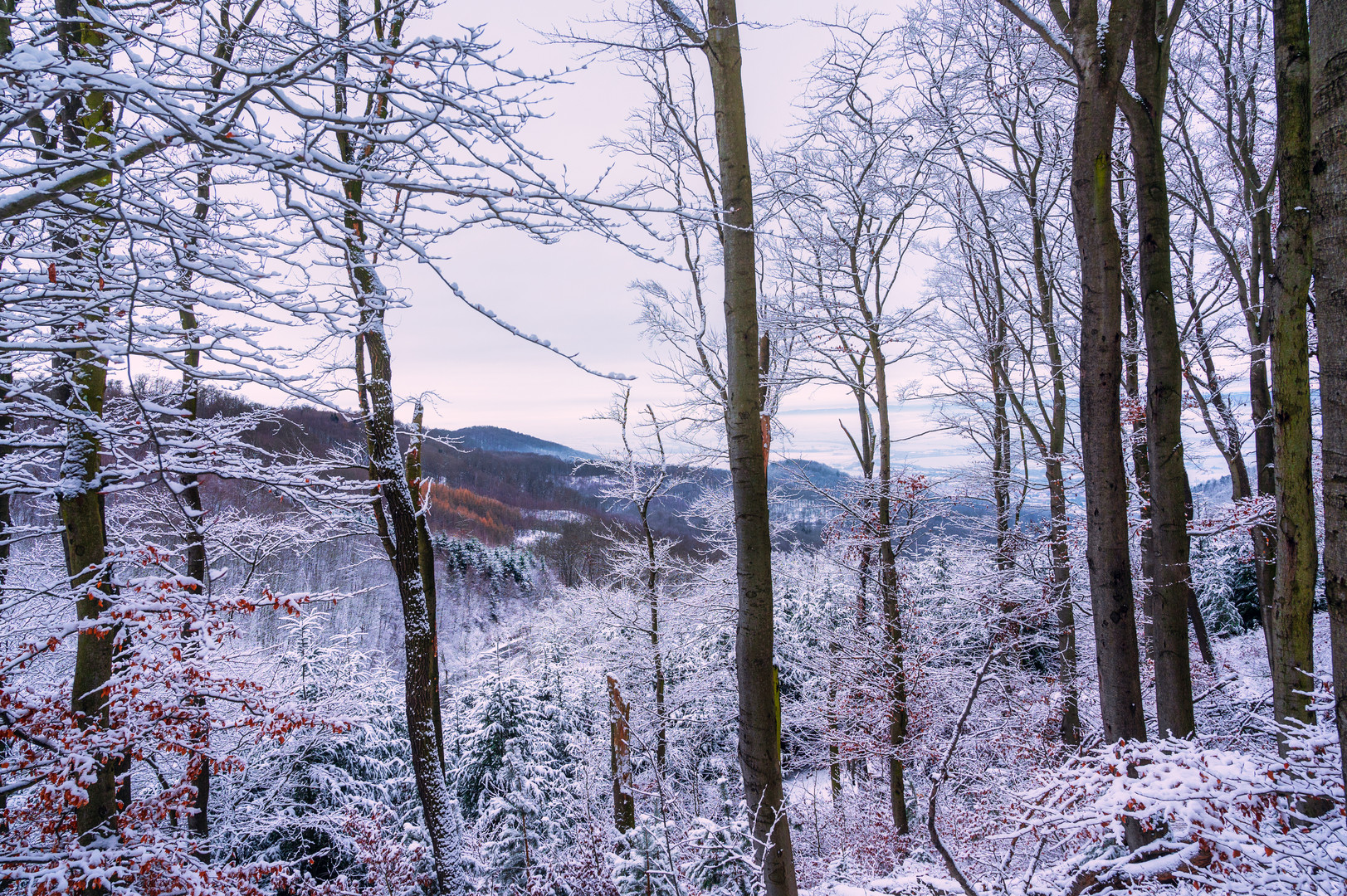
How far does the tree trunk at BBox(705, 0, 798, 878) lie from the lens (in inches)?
109

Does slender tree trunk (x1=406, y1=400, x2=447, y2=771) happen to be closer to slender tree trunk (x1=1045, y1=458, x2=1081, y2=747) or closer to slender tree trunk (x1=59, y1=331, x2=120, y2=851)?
slender tree trunk (x1=59, y1=331, x2=120, y2=851)

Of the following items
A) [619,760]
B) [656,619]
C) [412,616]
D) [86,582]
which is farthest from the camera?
[656,619]

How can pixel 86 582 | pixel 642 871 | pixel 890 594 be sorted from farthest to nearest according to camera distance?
pixel 890 594
pixel 642 871
pixel 86 582

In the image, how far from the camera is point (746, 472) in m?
2.93

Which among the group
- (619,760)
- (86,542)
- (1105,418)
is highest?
(1105,418)

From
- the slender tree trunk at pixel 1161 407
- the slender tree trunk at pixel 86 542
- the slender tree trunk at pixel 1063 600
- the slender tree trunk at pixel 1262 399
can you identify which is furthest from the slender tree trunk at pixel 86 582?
the slender tree trunk at pixel 1262 399

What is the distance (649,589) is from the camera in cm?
1198

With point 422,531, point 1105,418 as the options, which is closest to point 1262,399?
point 1105,418

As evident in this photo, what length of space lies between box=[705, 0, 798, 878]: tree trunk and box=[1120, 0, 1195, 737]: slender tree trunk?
2.86 meters

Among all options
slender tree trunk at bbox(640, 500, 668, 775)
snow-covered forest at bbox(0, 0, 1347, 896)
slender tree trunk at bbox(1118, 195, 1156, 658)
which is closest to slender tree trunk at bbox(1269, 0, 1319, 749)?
snow-covered forest at bbox(0, 0, 1347, 896)

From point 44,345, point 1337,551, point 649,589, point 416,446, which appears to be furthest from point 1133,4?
point 649,589

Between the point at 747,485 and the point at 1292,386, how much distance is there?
2784 millimetres

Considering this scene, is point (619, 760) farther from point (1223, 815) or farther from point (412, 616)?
point (1223, 815)

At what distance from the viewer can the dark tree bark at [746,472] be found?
2779mm
